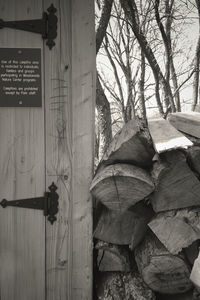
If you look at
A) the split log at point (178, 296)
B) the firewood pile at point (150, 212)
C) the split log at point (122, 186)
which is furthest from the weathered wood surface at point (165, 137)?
the split log at point (178, 296)

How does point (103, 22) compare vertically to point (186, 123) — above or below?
above

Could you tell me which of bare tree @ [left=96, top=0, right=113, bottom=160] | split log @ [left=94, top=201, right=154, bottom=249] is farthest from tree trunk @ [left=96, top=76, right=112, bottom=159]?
split log @ [left=94, top=201, right=154, bottom=249]

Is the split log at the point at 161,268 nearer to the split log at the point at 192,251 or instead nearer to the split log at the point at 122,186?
the split log at the point at 192,251

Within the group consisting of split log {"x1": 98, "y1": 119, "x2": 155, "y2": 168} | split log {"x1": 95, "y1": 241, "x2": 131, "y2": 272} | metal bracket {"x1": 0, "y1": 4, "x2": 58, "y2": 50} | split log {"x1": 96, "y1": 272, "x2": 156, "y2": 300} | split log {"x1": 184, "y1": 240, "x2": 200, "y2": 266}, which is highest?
metal bracket {"x1": 0, "y1": 4, "x2": 58, "y2": 50}

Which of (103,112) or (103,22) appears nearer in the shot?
(103,112)

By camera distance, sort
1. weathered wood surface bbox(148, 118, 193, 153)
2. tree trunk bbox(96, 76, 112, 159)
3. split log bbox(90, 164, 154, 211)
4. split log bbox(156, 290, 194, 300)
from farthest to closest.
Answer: tree trunk bbox(96, 76, 112, 159)
split log bbox(156, 290, 194, 300)
split log bbox(90, 164, 154, 211)
weathered wood surface bbox(148, 118, 193, 153)

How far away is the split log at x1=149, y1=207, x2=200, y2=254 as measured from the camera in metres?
2.02

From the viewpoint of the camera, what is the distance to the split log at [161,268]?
2070 millimetres

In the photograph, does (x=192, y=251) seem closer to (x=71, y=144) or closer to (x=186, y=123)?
(x=186, y=123)

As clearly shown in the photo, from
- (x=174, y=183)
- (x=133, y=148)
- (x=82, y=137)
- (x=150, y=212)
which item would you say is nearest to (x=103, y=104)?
(x=82, y=137)

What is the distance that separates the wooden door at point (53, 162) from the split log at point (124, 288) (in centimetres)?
15

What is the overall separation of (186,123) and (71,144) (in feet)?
2.30

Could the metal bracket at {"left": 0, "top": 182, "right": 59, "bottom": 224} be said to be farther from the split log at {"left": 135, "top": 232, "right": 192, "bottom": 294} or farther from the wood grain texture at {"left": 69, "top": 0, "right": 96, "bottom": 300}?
the split log at {"left": 135, "top": 232, "right": 192, "bottom": 294}

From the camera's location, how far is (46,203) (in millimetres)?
2344
